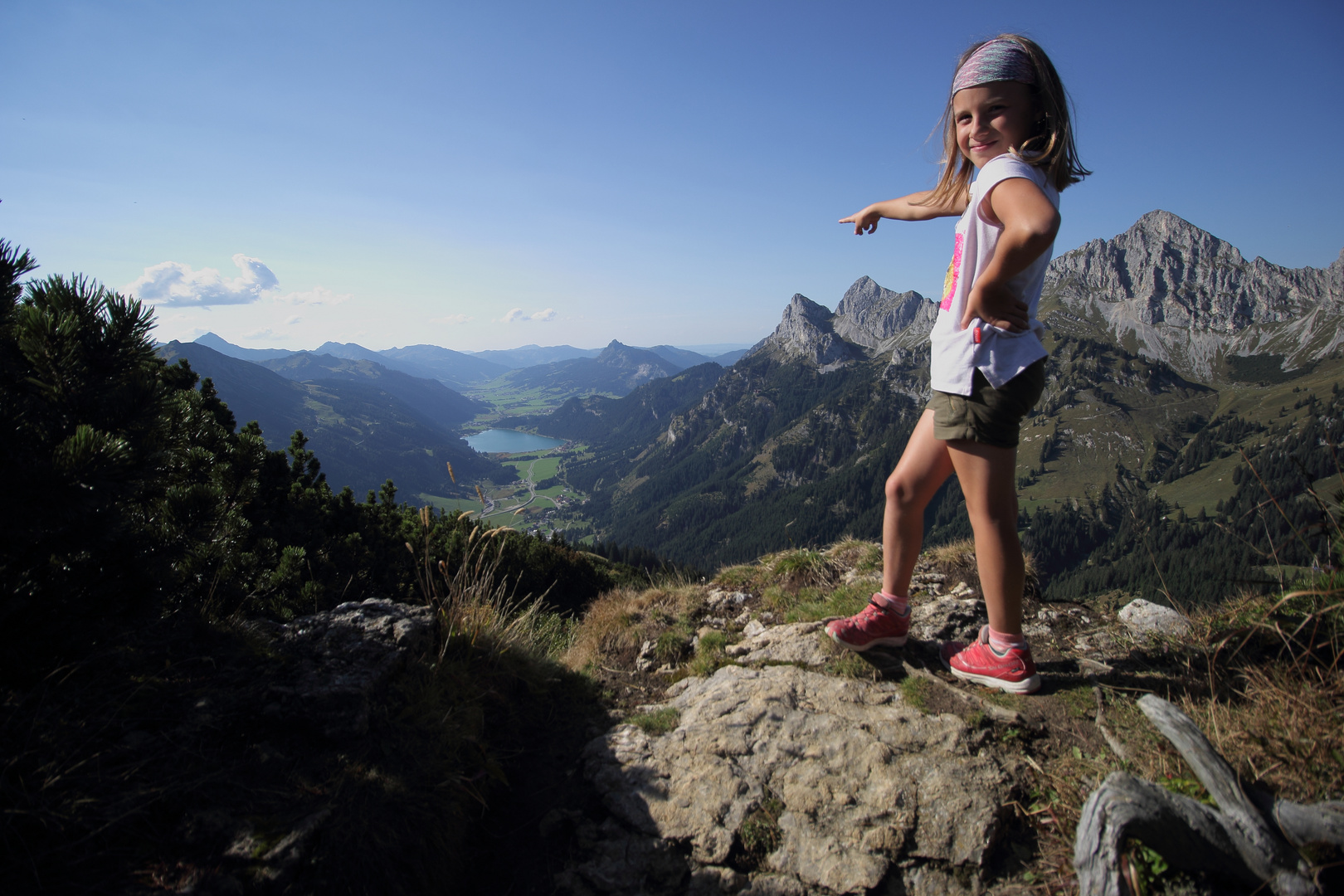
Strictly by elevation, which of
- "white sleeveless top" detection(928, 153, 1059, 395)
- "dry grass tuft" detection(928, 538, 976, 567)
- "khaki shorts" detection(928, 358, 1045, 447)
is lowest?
"dry grass tuft" detection(928, 538, 976, 567)

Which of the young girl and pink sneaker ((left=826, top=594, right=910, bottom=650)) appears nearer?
the young girl

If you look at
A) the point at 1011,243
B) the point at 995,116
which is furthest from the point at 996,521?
the point at 995,116

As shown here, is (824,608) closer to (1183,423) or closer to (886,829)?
(886,829)

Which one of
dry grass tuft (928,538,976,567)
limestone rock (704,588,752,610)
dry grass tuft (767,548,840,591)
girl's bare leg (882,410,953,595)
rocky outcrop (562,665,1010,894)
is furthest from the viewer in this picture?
dry grass tuft (767,548,840,591)

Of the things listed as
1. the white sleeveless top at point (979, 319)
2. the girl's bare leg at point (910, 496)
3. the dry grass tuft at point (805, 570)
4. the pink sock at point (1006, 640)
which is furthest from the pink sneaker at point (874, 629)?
the dry grass tuft at point (805, 570)

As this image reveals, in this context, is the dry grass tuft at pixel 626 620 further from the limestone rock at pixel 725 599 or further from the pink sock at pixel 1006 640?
the pink sock at pixel 1006 640

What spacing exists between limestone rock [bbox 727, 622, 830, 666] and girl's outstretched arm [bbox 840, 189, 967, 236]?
A: 3.05m

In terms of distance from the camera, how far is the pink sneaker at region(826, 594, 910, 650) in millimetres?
3682

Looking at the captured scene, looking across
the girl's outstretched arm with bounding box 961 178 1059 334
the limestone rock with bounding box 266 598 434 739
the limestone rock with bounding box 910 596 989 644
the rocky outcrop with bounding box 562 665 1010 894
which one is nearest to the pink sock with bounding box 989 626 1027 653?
the rocky outcrop with bounding box 562 665 1010 894

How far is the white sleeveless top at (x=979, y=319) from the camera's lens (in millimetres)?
2732

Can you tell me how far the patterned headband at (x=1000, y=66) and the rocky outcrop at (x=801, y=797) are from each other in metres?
3.37

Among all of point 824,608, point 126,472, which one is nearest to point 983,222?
point 824,608

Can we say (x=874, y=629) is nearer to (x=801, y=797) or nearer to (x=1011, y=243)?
(x=801, y=797)

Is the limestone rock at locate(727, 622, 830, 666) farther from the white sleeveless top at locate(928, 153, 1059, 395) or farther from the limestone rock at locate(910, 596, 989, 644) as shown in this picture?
the white sleeveless top at locate(928, 153, 1059, 395)
